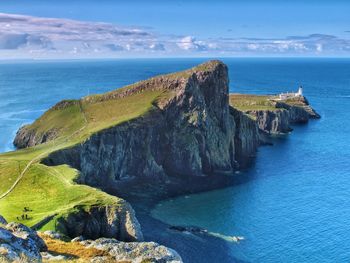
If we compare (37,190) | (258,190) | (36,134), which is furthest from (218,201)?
(36,134)

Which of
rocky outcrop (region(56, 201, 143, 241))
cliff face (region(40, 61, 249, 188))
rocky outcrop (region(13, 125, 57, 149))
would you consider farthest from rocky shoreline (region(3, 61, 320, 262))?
rocky outcrop (region(56, 201, 143, 241))

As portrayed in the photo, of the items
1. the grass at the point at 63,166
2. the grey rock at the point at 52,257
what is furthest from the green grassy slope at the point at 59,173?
the grey rock at the point at 52,257

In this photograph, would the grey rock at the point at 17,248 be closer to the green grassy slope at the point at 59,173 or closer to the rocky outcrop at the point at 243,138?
the green grassy slope at the point at 59,173

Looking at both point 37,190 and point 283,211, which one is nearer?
point 37,190

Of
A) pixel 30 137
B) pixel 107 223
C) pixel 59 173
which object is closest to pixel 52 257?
pixel 107 223

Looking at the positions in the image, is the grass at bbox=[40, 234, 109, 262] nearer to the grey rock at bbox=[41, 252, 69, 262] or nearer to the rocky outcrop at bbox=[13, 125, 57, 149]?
the grey rock at bbox=[41, 252, 69, 262]

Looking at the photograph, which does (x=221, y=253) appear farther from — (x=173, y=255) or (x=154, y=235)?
(x=173, y=255)
